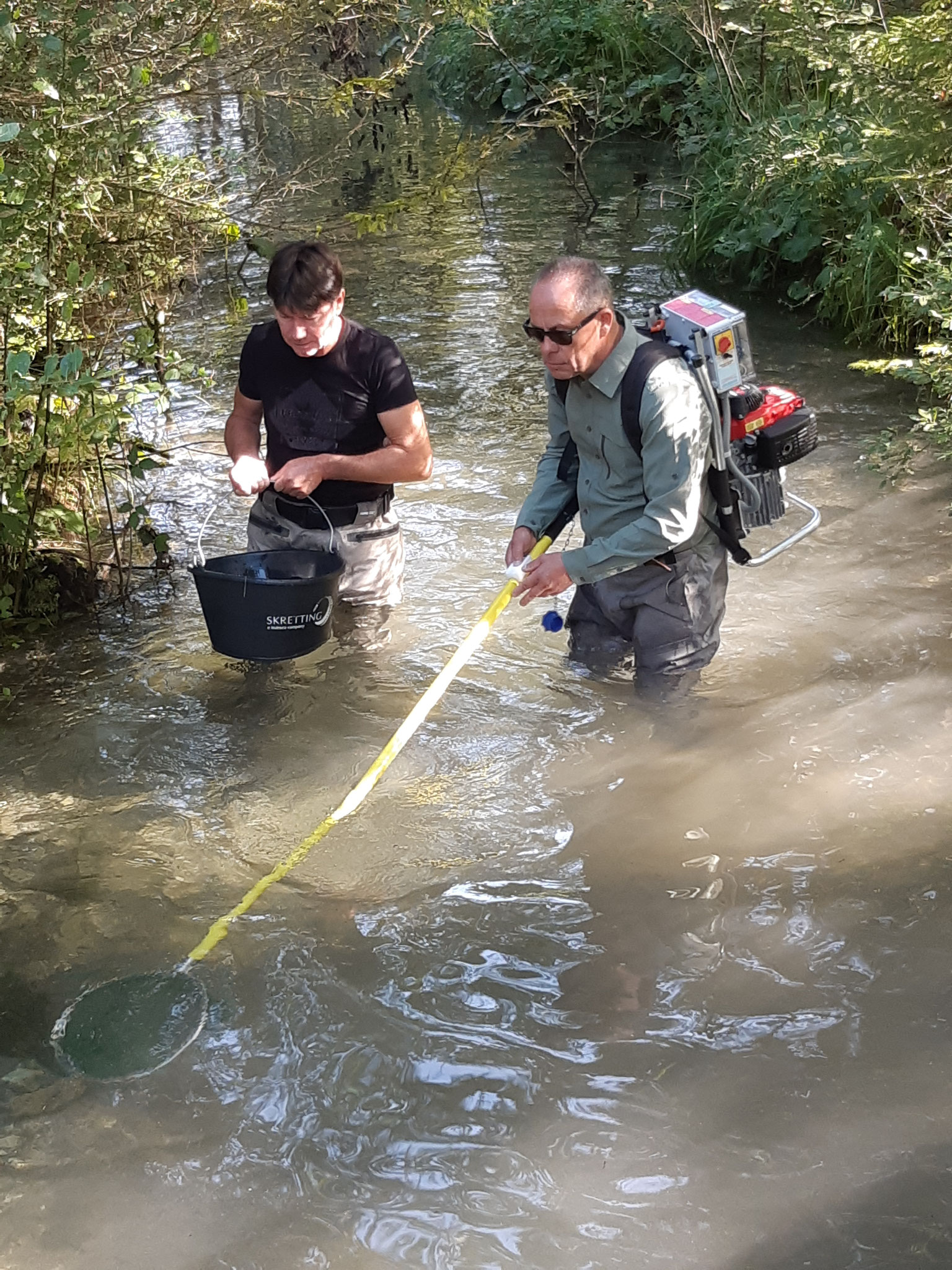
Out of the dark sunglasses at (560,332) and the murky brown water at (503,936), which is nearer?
the murky brown water at (503,936)

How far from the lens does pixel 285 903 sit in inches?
155

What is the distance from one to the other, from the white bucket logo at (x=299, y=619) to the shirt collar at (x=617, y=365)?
1.23 metres

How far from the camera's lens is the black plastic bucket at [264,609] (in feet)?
14.0

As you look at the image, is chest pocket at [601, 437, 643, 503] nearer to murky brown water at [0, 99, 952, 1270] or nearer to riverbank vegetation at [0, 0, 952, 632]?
murky brown water at [0, 99, 952, 1270]

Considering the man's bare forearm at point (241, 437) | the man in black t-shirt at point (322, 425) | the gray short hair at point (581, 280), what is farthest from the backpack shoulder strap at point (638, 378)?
the man's bare forearm at point (241, 437)

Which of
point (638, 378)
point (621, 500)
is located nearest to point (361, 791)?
point (621, 500)

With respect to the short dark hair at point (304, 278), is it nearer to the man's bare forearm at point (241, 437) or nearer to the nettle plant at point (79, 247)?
the man's bare forearm at point (241, 437)

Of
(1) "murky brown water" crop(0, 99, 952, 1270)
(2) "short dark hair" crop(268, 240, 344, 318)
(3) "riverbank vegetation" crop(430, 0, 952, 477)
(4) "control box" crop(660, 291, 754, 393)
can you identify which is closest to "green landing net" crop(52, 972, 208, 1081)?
(1) "murky brown water" crop(0, 99, 952, 1270)

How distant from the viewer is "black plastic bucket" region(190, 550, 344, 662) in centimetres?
425

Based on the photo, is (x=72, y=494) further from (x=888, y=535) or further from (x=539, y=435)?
(x=888, y=535)

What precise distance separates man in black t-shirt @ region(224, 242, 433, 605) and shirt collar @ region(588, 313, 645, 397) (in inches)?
32.2

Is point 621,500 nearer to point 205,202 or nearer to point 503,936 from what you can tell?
point 503,936

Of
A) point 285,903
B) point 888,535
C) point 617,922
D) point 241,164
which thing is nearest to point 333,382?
point 285,903

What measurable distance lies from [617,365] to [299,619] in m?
1.38
